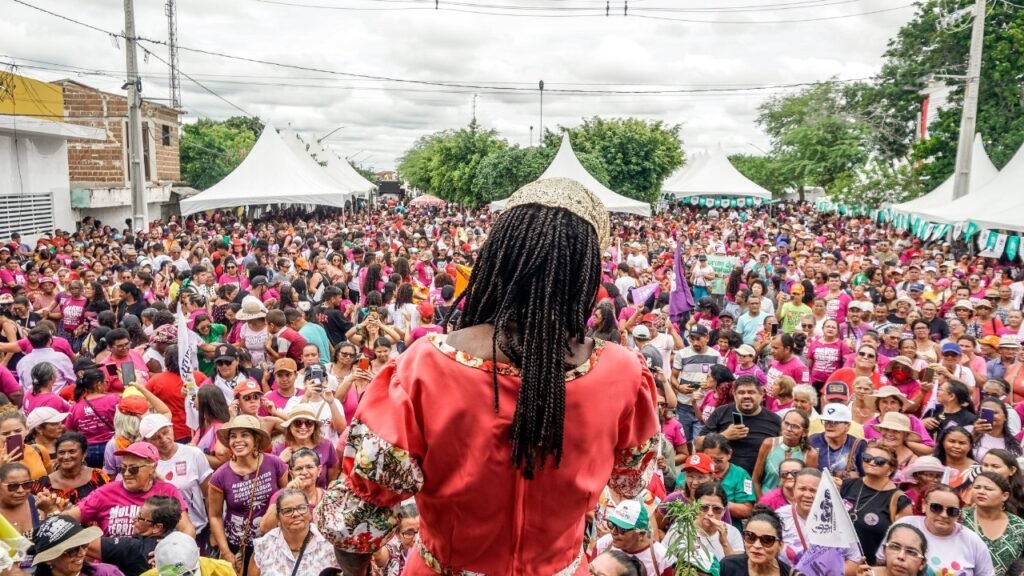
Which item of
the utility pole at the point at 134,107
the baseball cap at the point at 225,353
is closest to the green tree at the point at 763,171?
Answer: the utility pole at the point at 134,107

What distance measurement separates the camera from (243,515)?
498 cm

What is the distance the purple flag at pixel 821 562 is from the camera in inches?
159

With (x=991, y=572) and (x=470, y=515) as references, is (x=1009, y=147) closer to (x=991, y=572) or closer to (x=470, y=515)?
(x=991, y=572)

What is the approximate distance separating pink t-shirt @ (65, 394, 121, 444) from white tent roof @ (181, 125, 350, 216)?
15.1 meters

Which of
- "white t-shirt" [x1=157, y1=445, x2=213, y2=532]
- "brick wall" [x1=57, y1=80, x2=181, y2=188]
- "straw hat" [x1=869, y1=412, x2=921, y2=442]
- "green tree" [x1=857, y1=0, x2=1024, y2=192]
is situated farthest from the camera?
"brick wall" [x1=57, y1=80, x2=181, y2=188]

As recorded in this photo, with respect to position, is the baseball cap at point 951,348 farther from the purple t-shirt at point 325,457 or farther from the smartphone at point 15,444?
the smartphone at point 15,444

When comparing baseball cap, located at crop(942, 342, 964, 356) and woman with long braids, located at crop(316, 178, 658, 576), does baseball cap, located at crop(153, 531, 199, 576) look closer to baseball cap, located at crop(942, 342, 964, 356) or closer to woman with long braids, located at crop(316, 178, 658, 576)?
woman with long braids, located at crop(316, 178, 658, 576)

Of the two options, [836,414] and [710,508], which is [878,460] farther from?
[710,508]

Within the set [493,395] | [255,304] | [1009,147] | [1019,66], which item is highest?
[1019,66]

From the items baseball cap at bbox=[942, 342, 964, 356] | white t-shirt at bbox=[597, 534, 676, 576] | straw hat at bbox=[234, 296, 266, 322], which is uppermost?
straw hat at bbox=[234, 296, 266, 322]

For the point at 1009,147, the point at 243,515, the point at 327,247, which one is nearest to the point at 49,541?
the point at 243,515

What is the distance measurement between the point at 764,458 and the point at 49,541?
436 centimetres

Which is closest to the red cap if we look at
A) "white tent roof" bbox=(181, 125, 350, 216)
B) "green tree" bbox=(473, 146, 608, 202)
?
"white tent roof" bbox=(181, 125, 350, 216)

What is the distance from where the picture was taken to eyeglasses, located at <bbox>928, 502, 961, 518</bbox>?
4297 millimetres
